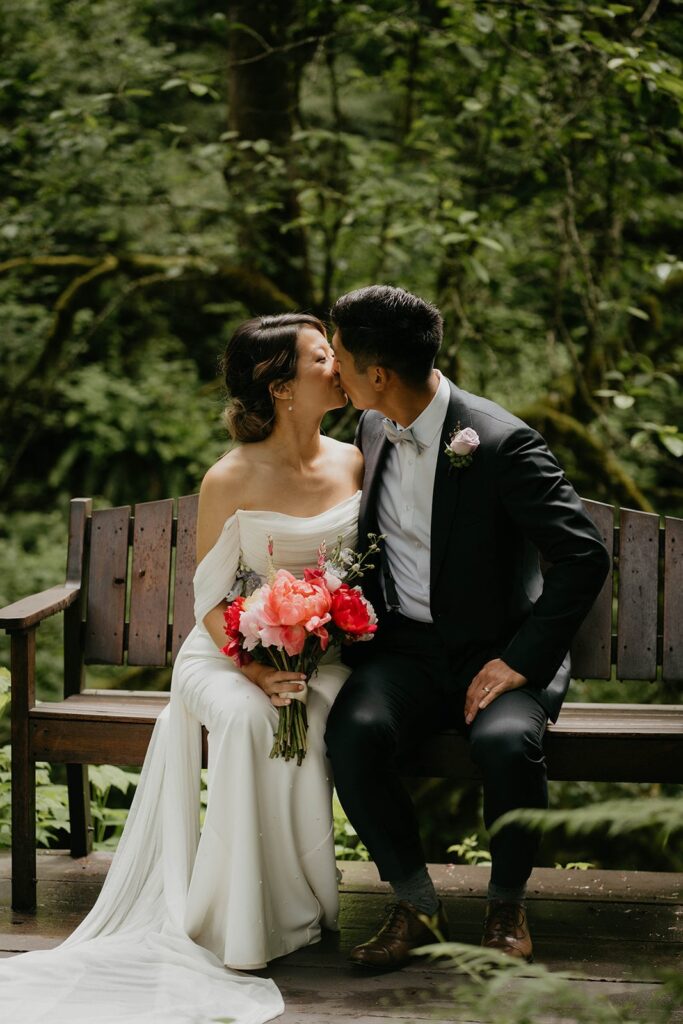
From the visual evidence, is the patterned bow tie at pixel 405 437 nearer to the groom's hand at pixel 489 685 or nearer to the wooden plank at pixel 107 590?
the groom's hand at pixel 489 685

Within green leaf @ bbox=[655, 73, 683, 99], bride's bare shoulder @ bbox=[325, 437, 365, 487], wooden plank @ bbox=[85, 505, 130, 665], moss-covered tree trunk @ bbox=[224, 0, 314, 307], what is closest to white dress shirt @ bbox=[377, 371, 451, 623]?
bride's bare shoulder @ bbox=[325, 437, 365, 487]

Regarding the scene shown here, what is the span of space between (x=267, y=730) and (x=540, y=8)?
3.27 meters

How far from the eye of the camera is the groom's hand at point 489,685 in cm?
290

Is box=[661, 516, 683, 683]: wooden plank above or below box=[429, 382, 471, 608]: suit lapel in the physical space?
below

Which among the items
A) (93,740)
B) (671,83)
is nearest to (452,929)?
(93,740)

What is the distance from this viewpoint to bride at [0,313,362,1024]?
104 inches

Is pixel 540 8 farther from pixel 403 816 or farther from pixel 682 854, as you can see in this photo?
pixel 682 854

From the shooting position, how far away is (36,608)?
10.6 ft

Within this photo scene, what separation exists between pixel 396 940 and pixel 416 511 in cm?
117

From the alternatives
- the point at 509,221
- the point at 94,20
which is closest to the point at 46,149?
the point at 94,20

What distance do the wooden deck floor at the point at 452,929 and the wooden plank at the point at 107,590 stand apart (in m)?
0.72

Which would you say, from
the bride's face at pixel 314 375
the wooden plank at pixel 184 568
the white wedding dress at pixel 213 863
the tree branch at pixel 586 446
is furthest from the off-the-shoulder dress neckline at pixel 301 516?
the tree branch at pixel 586 446

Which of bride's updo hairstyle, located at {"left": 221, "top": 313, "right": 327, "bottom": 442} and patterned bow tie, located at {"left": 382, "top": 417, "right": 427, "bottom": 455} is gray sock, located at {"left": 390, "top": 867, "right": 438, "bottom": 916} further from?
bride's updo hairstyle, located at {"left": 221, "top": 313, "right": 327, "bottom": 442}

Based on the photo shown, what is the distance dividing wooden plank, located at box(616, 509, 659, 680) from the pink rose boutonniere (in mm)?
714
